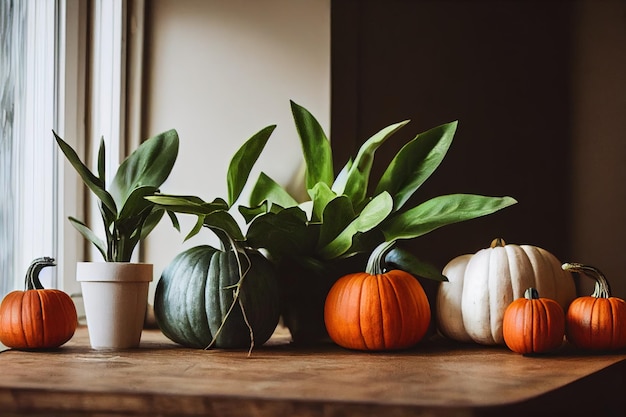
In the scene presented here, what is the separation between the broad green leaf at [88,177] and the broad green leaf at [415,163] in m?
0.49

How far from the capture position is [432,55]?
1.73 m

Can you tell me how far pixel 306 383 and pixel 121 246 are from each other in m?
0.50

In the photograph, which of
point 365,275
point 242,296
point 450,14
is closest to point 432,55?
point 450,14

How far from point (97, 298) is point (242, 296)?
0.78ft

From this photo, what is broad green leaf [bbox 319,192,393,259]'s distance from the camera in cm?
118

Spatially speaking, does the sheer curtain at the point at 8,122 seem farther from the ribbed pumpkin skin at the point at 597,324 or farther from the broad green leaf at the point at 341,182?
the ribbed pumpkin skin at the point at 597,324

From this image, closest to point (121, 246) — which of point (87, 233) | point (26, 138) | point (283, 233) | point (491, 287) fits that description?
point (87, 233)

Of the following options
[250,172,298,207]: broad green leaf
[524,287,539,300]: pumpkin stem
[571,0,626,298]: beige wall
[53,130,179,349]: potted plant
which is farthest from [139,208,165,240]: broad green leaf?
[571,0,626,298]: beige wall

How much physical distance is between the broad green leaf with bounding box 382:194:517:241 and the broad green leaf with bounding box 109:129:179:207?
Answer: 40cm

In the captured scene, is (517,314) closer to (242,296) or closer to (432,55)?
(242,296)

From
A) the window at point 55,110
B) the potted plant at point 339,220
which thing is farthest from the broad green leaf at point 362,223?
the window at point 55,110

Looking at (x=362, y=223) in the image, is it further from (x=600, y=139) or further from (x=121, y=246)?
(x=600, y=139)

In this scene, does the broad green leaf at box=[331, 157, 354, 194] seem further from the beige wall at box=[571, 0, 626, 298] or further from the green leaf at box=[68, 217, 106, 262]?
the beige wall at box=[571, 0, 626, 298]

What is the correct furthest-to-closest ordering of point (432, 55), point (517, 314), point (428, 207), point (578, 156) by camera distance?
point (578, 156), point (432, 55), point (428, 207), point (517, 314)
